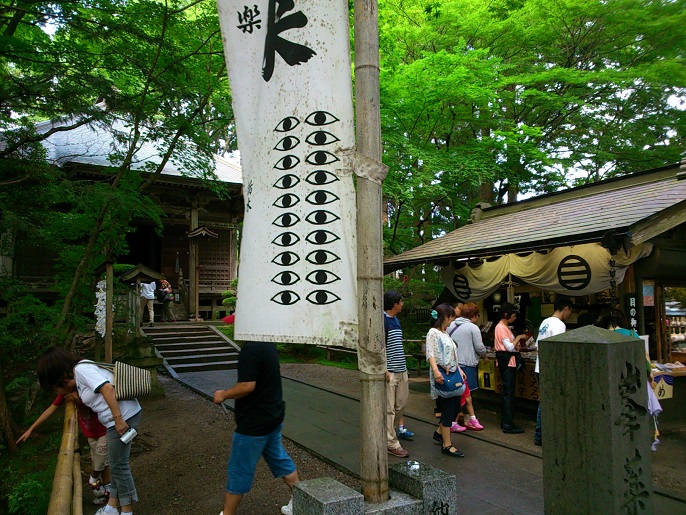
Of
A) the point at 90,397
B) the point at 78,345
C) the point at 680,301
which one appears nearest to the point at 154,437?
the point at 90,397

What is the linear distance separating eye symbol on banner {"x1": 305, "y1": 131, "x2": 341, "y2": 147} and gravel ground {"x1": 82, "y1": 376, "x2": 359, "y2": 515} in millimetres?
3611

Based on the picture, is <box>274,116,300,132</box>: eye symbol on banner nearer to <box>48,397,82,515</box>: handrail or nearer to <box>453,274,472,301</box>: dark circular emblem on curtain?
<box>48,397,82,515</box>: handrail

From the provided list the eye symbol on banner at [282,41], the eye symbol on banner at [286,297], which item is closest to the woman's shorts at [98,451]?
the eye symbol on banner at [286,297]

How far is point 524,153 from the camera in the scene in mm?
14117

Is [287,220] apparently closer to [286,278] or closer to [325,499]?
[286,278]

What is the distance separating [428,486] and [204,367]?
10799mm

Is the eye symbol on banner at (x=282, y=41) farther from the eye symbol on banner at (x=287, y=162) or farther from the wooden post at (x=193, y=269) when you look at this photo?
the wooden post at (x=193, y=269)

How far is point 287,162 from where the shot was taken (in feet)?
9.51

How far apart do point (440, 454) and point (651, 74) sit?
12.4 meters

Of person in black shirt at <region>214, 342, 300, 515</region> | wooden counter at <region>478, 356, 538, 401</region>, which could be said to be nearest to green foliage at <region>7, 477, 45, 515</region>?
person in black shirt at <region>214, 342, 300, 515</region>

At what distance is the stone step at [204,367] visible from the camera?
12.1 meters

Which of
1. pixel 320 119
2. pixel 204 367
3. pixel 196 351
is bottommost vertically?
pixel 204 367

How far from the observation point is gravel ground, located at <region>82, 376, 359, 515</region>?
15.2 feet

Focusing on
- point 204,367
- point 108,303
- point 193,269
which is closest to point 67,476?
point 108,303
